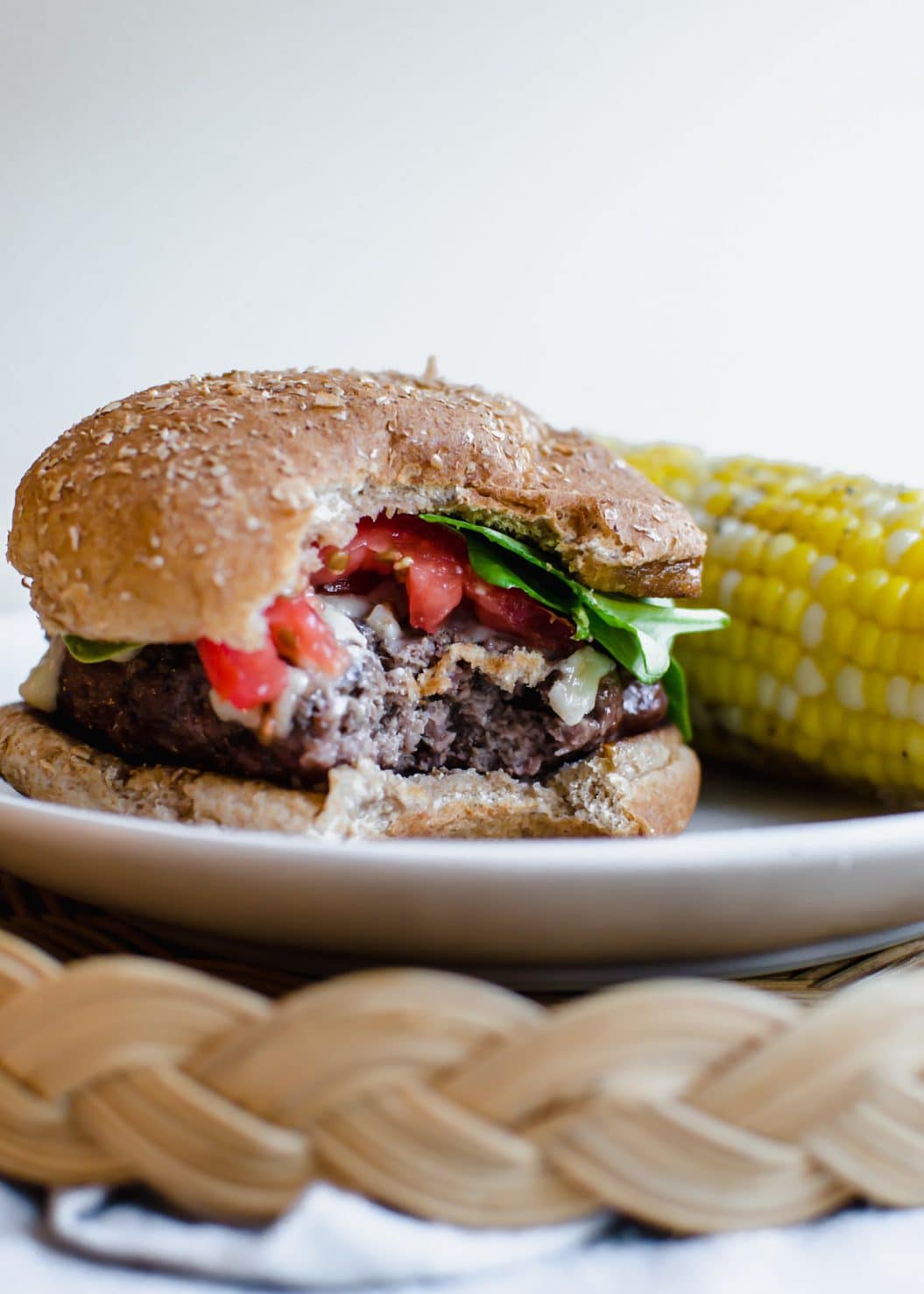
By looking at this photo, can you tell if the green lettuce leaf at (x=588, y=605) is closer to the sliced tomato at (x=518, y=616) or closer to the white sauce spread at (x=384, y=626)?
the sliced tomato at (x=518, y=616)

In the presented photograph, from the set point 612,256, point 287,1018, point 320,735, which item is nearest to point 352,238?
point 612,256

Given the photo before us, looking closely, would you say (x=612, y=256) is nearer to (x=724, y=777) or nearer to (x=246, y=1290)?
(x=724, y=777)

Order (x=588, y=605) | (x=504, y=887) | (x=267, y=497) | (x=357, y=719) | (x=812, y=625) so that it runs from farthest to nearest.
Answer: (x=812, y=625), (x=588, y=605), (x=357, y=719), (x=267, y=497), (x=504, y=887)

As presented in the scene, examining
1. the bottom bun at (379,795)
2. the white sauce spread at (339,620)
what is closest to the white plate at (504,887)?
the bottom bun at (379,795)

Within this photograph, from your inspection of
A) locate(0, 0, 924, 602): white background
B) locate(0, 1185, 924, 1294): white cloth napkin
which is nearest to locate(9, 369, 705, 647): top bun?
locate(0, 1185, 924, 1294): white cloth napkin

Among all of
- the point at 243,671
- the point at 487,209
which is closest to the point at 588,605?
the point at 243,671

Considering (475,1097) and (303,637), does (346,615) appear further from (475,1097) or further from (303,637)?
(475,1097)
